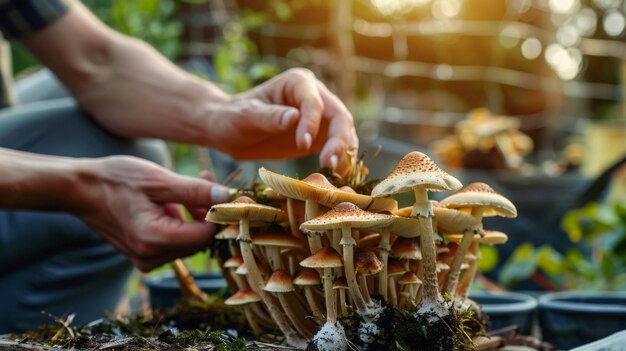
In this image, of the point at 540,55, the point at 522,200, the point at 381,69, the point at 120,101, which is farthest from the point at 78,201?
the point at 540,55

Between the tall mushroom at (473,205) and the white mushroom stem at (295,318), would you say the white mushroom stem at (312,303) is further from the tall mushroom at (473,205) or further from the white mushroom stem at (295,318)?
the tall mushroom at (473,205)

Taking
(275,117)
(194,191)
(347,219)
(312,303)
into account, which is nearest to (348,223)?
(347,219)

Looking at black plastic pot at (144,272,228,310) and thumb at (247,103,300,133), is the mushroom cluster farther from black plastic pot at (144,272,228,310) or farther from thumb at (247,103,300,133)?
→ black plastic pot at (144,272,228,310)

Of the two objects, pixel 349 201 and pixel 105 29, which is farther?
pixel 105 29

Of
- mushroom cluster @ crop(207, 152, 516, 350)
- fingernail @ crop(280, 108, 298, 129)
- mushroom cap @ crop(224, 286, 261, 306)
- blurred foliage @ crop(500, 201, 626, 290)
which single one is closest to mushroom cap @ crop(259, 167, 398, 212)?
mushroom cluster @ crop(207, 152, 516, 350)

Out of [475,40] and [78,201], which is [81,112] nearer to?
[78,201]

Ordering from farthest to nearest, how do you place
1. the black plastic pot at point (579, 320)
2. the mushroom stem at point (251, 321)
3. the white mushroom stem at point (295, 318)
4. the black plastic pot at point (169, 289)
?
the black plastic pot at point (169, 289)
the black plastic pot at point (579, 320)
the mushroom stem at point (251, 321)
the white mushroom stem at point (295, 318)

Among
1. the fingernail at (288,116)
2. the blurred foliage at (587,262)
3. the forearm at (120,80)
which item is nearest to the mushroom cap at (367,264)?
the fingernail at (288,116)
